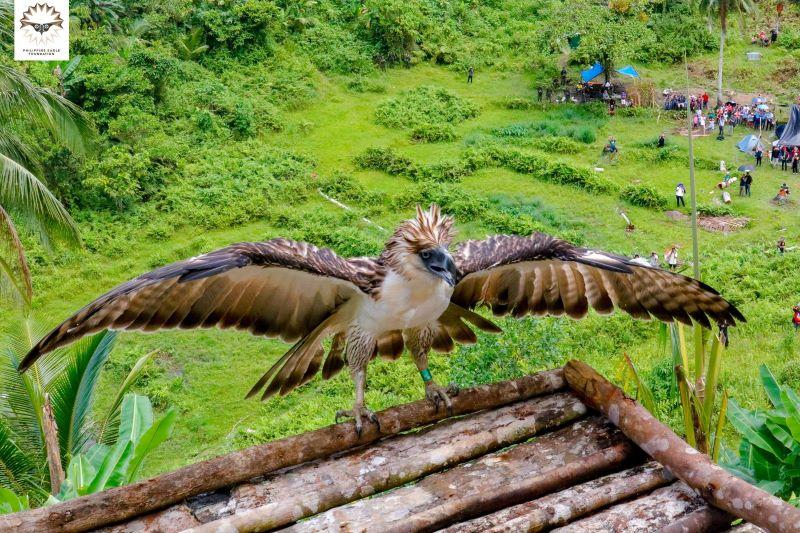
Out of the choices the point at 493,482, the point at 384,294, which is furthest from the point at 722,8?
the point at 493,482

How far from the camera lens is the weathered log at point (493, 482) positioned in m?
4.39

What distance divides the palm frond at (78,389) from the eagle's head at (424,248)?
15.1ft

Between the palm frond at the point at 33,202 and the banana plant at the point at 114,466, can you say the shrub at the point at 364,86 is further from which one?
the banana plant at the point at 114,466

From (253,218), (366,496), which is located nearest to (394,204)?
(253,218)

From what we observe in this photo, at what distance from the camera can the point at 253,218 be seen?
21562 millimetres

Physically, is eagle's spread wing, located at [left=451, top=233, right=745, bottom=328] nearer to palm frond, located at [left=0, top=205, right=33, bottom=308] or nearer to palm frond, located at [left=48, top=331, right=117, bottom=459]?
palm frond, located at [left=48, top=331, right=117, bottom=459]

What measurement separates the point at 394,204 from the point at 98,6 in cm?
1162

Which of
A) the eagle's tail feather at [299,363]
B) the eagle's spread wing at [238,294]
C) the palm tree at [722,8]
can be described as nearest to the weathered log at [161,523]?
the eagle's spread wing at [238,294]

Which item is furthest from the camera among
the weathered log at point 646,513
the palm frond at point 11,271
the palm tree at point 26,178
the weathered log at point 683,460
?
the palm tree at point 26,178

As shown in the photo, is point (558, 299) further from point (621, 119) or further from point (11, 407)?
point (621, 119)

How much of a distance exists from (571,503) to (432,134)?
22.0 meters

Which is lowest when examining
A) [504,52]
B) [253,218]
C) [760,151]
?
[253,218]

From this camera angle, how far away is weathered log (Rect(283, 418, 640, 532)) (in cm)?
439

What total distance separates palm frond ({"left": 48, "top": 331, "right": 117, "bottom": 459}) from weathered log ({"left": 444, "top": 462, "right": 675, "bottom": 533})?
5.95 m
